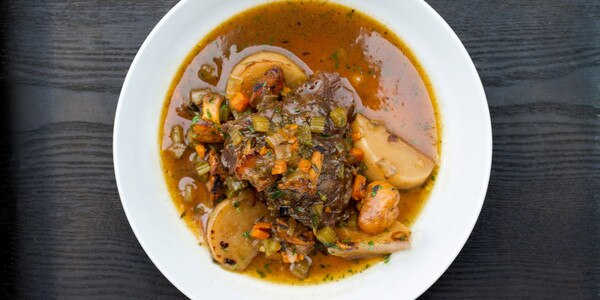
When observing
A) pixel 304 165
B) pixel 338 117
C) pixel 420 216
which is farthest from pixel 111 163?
pixel 420 216

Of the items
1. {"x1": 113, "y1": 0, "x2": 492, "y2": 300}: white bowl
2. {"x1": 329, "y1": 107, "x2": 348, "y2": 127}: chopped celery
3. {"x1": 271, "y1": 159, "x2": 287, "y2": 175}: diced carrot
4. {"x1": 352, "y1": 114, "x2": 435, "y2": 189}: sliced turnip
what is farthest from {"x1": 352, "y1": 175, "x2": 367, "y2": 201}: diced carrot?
{"x1": 271, "y1": 159, "x2": 287, "y2": 175}: diced carrot

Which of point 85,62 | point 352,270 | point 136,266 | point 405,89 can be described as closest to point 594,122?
point 405,89

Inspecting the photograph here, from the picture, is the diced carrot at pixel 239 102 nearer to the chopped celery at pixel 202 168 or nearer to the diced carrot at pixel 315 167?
the chopped celery at pixel 202 168

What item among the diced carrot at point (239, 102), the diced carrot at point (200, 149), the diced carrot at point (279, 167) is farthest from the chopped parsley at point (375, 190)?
the diced carrot at point (200, 149)

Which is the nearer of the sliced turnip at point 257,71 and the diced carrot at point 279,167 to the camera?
the diced carrot at point 279,167

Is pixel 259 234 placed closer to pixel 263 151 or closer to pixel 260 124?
pixel 263 151

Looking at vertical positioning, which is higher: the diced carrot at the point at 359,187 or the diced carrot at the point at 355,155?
the diced carrot at the point at 355,155
